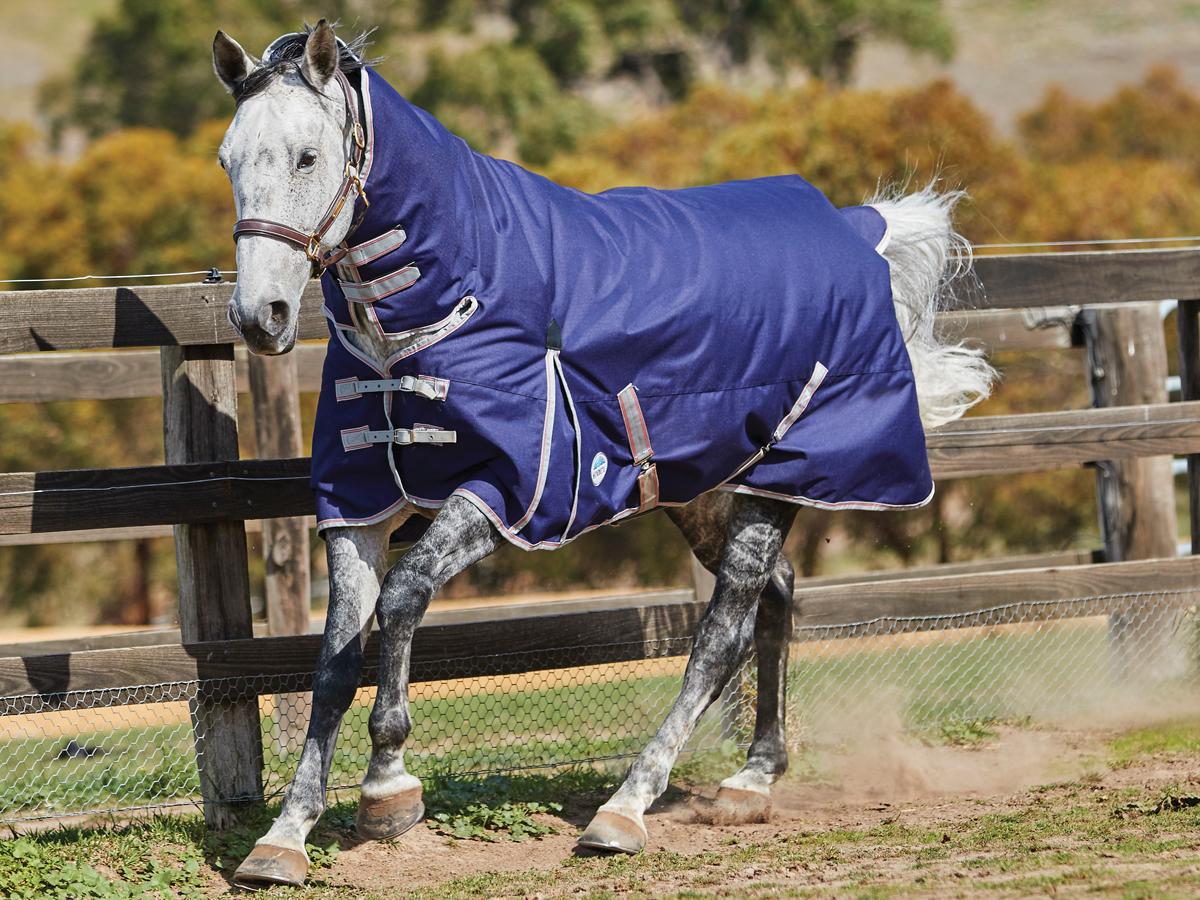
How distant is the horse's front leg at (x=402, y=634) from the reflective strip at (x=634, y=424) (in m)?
0.52

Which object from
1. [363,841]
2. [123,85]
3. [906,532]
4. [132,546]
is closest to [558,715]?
[363,841]

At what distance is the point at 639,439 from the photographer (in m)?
4.38

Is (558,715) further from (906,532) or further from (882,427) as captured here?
(906,532)

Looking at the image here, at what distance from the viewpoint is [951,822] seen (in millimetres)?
4414

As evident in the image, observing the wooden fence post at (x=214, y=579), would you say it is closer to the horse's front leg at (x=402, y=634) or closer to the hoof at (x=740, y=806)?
the horse's front leg at (x=402, y=634)

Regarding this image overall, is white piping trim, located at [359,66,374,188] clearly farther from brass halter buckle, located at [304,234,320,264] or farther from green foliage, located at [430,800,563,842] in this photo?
green foliage, located at [430,800,563,842]

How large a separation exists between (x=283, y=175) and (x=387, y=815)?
177 centimetres

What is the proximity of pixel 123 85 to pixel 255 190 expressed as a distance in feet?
132

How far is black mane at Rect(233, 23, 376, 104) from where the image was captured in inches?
150

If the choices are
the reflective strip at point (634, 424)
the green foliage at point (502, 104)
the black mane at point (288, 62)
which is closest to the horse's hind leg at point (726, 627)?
the reflective strip at point (634, 424)

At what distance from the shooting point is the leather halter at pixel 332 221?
372 centimetres

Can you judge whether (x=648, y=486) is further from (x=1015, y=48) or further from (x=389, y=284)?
(x=1015, y=48)

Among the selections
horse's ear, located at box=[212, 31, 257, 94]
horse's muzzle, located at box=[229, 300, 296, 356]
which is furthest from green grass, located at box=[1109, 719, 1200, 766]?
horse's ear, located at box=[212, 31, 257, 94]

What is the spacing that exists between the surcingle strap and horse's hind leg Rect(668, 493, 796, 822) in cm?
62
